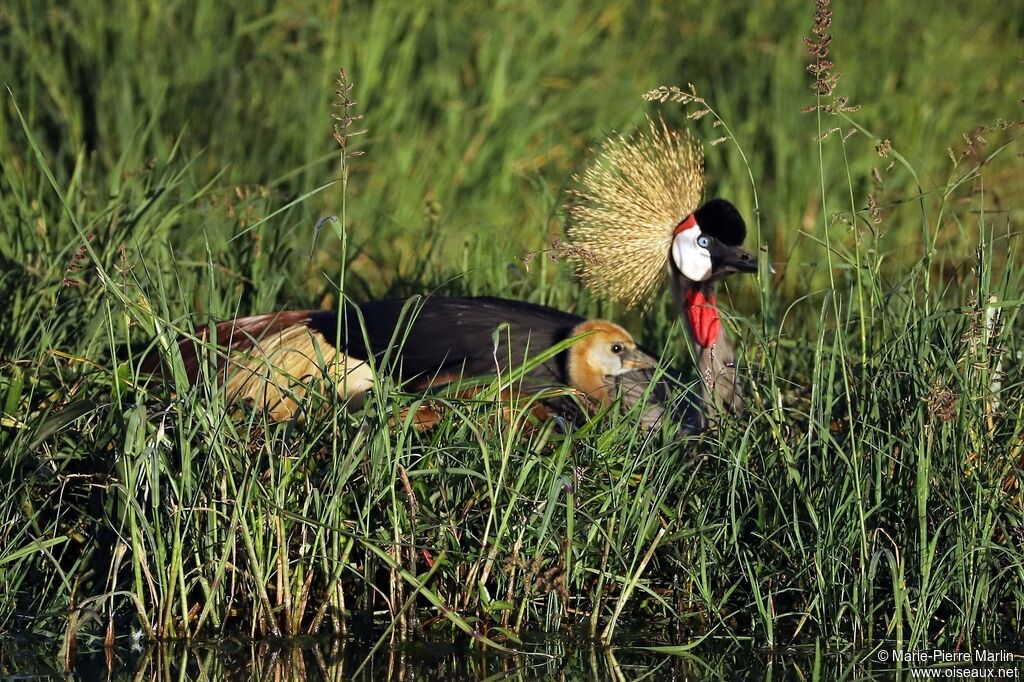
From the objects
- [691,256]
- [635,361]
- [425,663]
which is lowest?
[425,663]

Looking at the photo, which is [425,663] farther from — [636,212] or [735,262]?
[636,212]

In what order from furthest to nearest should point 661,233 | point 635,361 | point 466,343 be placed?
point 661,233, point 635,361, point 466,343

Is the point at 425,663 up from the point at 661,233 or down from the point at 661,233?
down

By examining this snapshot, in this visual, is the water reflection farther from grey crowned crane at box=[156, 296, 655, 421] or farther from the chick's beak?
the chick's beak

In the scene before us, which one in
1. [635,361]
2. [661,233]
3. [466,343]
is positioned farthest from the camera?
[661,233]

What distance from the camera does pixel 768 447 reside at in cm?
288

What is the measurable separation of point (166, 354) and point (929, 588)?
1.36 meters

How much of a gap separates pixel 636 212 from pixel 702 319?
0.35 metres

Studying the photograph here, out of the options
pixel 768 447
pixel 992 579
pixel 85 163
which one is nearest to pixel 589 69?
pixel 85 163

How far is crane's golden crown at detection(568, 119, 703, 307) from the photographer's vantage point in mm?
3721

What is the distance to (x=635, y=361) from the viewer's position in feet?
11.4

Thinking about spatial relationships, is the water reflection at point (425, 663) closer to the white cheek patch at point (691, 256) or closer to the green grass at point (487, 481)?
the green grass at point (487, 481)

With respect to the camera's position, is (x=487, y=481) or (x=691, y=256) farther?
(x=691, y=256)

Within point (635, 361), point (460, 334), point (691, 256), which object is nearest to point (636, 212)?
point (691, 256)
